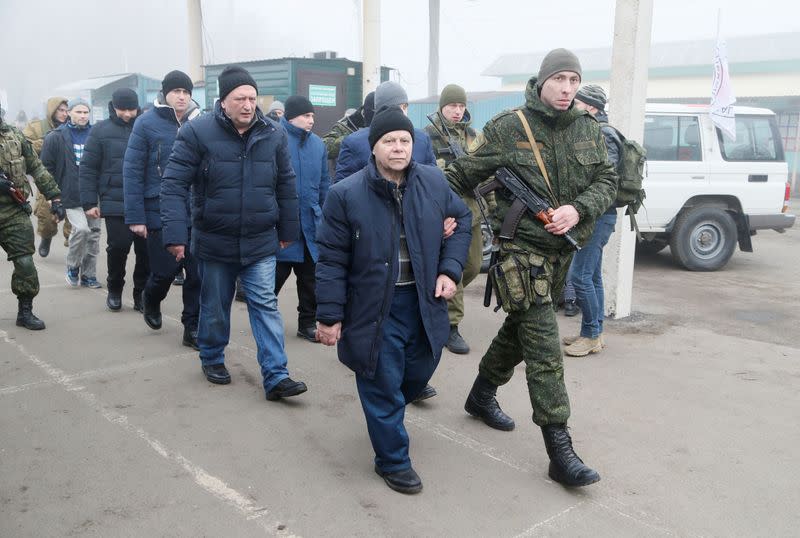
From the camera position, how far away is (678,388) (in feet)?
15.7

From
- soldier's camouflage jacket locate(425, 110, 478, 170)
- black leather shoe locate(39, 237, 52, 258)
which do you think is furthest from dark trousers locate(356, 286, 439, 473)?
black leather shoe locate(39, 237, 52, 258)

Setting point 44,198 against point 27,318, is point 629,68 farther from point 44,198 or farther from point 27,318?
point 44,198

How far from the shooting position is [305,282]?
5727mm

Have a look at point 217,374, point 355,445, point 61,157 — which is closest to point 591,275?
point 355,445

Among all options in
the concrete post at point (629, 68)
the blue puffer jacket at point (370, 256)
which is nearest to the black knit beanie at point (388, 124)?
the blue puffer jacket at point (370, 256)

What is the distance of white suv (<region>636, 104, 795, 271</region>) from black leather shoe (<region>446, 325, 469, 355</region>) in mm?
3775

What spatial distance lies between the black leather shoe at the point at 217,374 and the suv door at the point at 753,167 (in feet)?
20.6

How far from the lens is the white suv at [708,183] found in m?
8.46

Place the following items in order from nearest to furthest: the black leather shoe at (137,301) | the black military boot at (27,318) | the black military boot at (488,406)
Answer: the black military boot at (488,406) < the black military boot at (27,318) < the black leather shoe at (137,301)

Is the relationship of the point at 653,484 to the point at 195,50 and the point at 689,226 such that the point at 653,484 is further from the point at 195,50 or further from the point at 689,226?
the point at 195,50

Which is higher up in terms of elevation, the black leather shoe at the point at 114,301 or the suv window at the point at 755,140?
the suv window at the point at 755,140

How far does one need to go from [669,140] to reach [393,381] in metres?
6.36

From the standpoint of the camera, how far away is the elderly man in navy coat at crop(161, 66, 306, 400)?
14.1ft

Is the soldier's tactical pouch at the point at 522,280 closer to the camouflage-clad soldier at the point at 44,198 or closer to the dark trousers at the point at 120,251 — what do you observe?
the dark trousers at the point at 120,251
